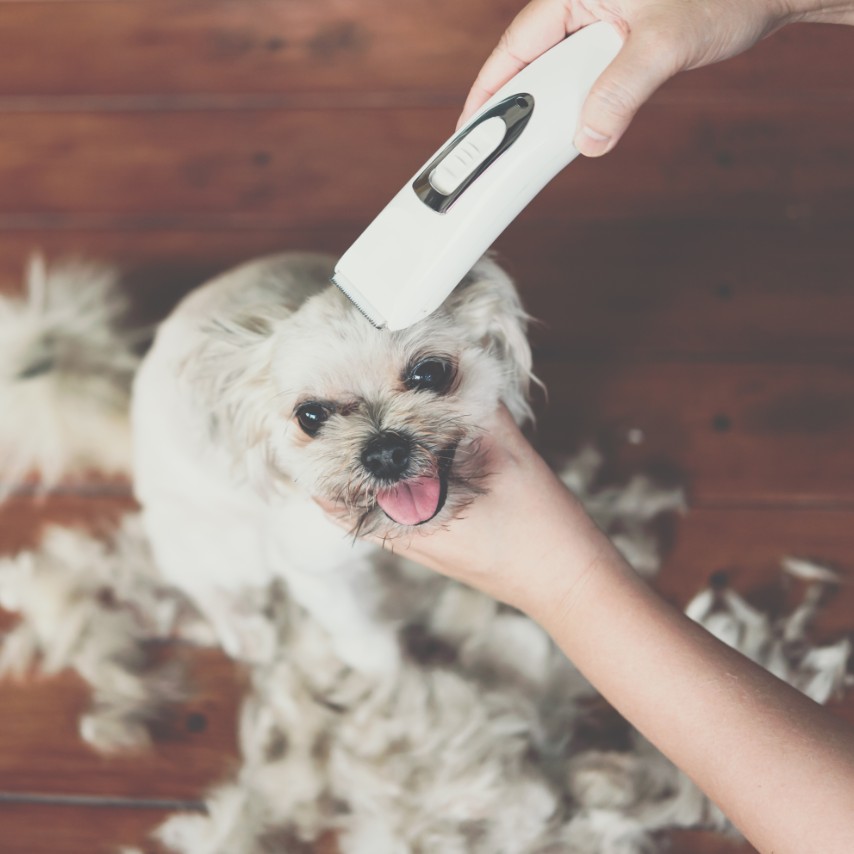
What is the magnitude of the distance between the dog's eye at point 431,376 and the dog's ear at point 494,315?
5 centimetres

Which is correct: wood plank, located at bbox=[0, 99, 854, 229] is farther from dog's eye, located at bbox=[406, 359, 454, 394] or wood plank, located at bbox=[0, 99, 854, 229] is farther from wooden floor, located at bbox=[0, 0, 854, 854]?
dog's eye, located at bbox=[406, 359, 454, 394]

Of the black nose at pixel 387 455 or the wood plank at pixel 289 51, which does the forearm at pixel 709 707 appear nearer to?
the black nose at pixel 387 455

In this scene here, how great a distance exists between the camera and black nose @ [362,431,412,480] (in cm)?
77

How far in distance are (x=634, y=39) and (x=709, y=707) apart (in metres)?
0.58

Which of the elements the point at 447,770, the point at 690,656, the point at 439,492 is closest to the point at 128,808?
the point at 447,770

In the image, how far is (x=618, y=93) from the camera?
668 millimetres

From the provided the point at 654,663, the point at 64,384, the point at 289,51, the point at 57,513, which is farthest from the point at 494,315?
the point at 289,51

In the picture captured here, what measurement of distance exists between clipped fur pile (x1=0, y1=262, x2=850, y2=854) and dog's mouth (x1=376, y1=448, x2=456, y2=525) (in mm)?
284

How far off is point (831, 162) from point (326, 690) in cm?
113

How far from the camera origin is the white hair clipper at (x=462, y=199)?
65 centimetres

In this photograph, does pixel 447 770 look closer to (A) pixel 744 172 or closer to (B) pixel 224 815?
(B) pixel 224 815

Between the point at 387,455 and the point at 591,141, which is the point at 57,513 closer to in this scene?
the point at 387,455

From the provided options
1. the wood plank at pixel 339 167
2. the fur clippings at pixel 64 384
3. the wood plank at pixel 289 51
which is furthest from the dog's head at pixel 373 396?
the wood plank at pixel 289 51

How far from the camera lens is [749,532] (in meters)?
1.16
